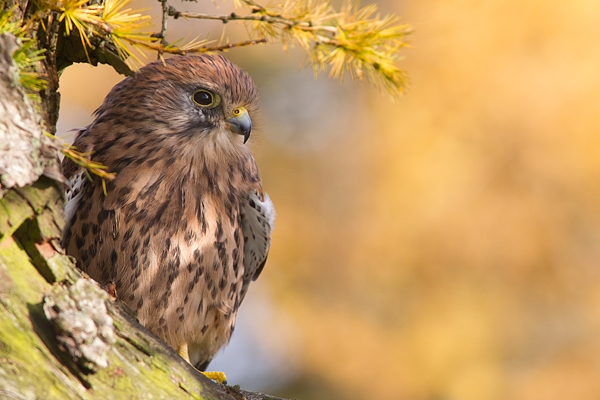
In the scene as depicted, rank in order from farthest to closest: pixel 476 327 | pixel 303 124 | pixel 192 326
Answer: pixel 303 124 → pixel 476 327 → pixel 192 326

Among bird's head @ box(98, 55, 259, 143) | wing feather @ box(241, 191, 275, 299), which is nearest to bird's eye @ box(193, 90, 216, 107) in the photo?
bird's head @ box(98, 55, 259, 143)

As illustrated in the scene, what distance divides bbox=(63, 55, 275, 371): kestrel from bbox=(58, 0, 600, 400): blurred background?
152 inches

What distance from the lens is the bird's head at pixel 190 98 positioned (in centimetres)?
300

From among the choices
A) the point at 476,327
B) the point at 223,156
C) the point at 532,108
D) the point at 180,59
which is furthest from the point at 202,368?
the point at 532,108

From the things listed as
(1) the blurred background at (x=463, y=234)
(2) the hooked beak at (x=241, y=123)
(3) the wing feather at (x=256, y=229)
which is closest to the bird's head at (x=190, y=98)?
(2) the hooked beak at (x=241, y=123)

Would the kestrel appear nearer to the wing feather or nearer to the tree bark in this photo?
the wing feather

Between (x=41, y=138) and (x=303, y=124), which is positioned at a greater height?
(x=303, y=124)

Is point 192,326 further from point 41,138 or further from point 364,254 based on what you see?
point 364,254

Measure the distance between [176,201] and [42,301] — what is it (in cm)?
115

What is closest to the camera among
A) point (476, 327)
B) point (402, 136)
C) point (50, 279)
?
point (50, 279)

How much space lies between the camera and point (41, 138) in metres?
1.67

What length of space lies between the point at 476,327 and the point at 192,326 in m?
4.48

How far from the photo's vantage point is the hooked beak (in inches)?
121

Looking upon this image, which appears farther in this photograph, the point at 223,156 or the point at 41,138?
the point at 223,156
